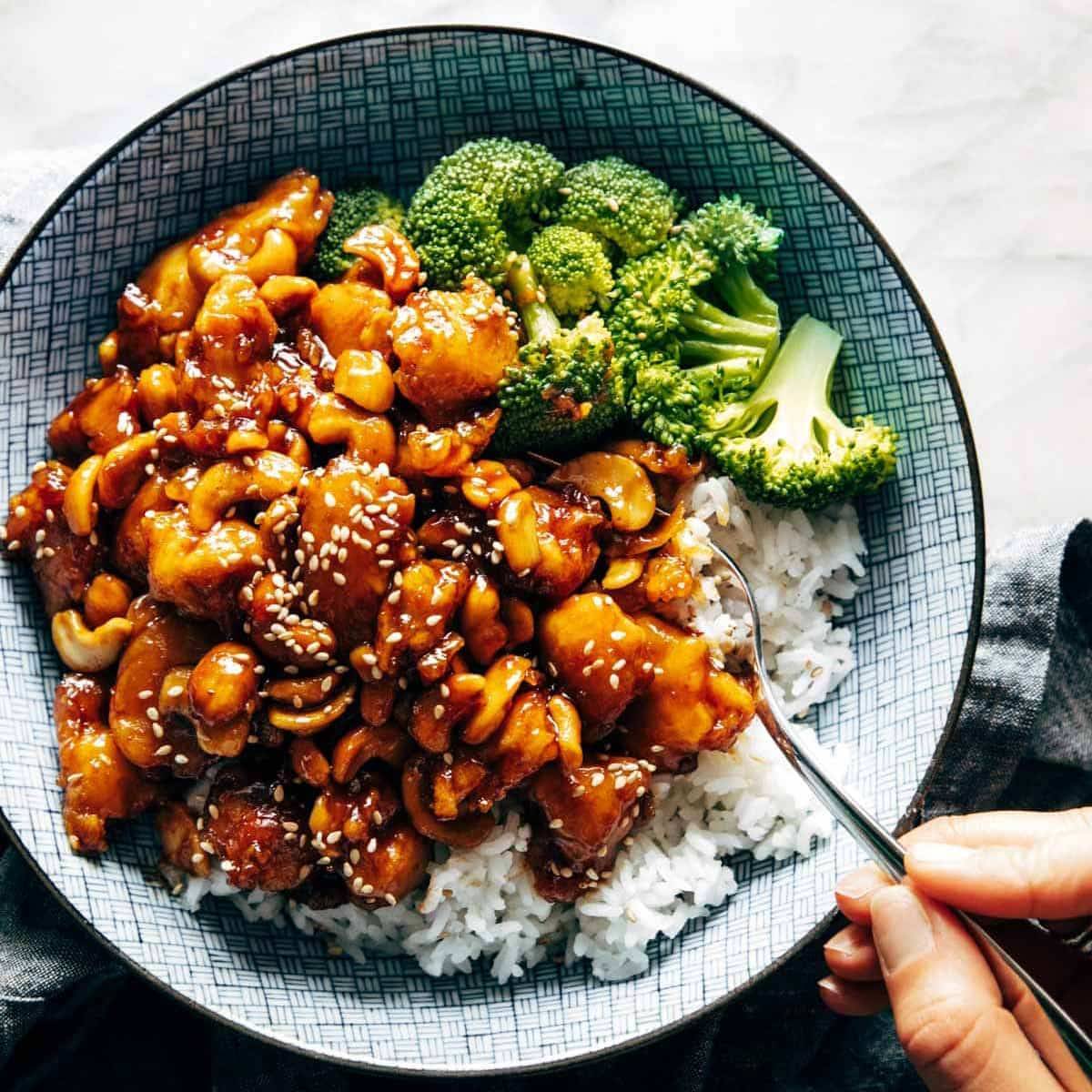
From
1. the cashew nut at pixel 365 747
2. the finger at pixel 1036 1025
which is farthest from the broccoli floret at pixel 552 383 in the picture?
the finger at pixel 1036 1025

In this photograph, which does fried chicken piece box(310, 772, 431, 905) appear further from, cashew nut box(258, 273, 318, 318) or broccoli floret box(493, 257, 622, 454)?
cashew nut box(258, 273, 318, 318)

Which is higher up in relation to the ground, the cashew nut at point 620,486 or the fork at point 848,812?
the cashew nut at point 620,486

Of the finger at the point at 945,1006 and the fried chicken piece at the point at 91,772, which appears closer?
the finger at the point at 945,1006

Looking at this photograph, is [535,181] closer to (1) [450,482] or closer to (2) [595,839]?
(1) [450,482]

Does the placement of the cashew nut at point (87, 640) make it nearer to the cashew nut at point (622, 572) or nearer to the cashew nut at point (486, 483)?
the cashew nut at point (486, 483)

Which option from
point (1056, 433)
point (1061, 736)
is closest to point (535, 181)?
point (1056, 433)

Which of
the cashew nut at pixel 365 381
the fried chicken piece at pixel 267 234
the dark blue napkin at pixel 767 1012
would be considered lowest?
the dark blue napkin at pixel 767 1012

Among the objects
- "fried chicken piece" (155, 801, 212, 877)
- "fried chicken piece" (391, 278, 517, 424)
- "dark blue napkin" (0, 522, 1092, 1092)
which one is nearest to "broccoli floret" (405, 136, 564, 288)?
"fried chicken piece" (391, 278, 517, 424)
